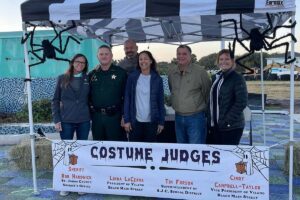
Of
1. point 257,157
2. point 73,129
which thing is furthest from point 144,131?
point 257,157

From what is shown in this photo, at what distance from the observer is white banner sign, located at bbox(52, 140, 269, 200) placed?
11.2ft

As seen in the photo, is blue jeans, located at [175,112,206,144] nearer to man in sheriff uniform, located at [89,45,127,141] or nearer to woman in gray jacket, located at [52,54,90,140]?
man in sheriff uniform, located at [89,45,127,141]

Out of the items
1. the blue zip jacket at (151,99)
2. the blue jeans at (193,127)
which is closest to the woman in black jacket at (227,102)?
the blue jeans at (193,127)

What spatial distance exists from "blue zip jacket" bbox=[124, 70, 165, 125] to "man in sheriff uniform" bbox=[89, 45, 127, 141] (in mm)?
142

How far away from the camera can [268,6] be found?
3.14 meters

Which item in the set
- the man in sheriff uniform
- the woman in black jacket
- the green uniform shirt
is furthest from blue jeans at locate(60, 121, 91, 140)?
the woman in black jacket

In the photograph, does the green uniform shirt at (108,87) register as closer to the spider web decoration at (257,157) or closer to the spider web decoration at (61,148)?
the spider web decoration at (61,148)

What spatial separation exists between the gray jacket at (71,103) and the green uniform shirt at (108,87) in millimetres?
94

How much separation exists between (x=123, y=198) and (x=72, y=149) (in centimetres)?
80

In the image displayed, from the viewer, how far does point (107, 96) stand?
12.6 feet

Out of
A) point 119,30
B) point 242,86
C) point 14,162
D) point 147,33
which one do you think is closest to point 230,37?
point 147,33

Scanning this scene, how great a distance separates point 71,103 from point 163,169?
4.15ft

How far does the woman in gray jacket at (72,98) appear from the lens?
391 cm

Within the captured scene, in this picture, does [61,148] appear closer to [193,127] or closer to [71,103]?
[71,103]
